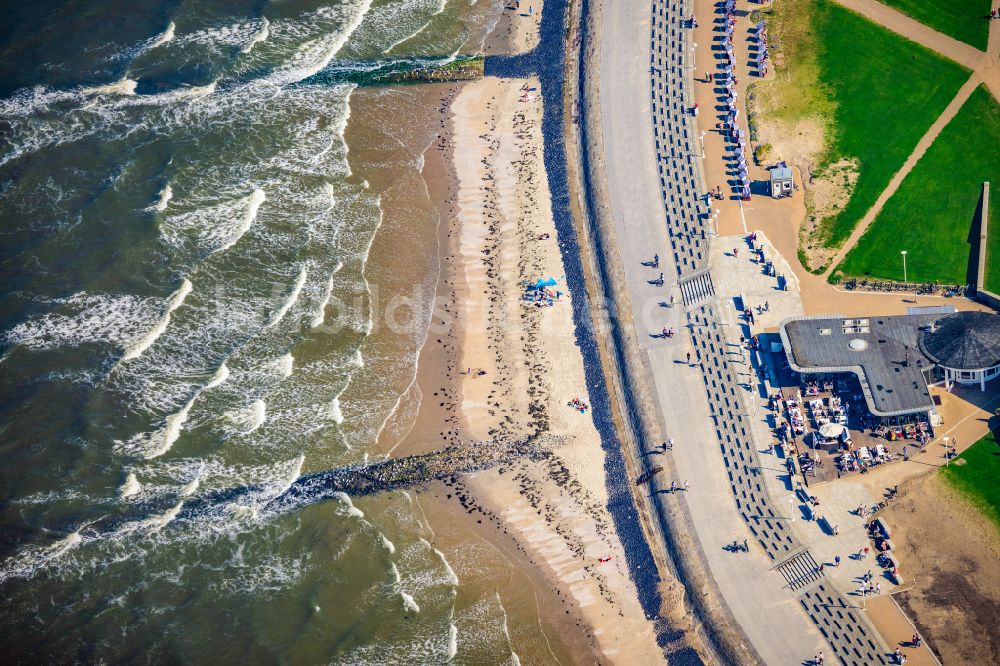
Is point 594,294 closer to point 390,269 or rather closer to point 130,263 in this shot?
point 390,269

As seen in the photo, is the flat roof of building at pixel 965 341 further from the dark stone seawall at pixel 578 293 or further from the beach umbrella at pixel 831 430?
the dark stone seawall at pixel 578 293

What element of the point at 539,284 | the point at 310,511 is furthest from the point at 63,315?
the point at 539,284

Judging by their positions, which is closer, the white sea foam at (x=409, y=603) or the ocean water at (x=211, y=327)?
the ocean water at (x=211, y=327)

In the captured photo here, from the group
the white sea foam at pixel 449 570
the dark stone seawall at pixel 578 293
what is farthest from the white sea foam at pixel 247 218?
the white sea foam at pixel 449 570

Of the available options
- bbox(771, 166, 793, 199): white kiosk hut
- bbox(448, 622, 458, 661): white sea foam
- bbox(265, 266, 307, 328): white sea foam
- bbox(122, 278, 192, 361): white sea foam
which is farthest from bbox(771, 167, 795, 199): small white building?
bbox(122, 278, 192, 361): white sea foam

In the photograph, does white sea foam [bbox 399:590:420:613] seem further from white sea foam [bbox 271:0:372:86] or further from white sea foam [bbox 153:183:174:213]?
white sea foam [bbox 271:0:372:86]
